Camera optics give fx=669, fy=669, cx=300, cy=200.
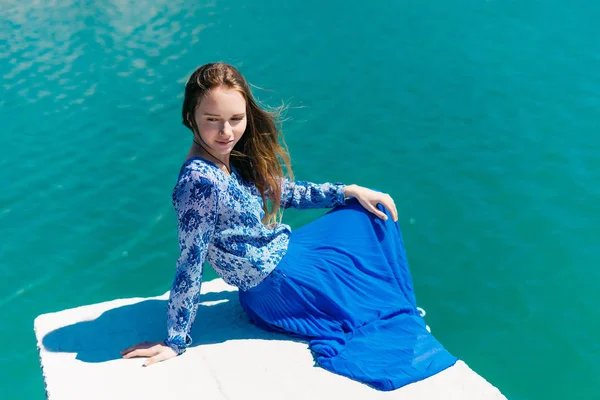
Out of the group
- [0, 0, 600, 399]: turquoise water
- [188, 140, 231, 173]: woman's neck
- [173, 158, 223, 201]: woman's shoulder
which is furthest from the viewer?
[0, 0, 600, 399]: turquoise water

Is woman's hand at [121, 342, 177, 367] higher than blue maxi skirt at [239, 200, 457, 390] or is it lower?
lower

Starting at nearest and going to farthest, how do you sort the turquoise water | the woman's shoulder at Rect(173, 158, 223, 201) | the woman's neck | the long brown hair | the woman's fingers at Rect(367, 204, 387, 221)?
the woman's shoulder at Rect(173, 158, 223, 201)
the woman's neck
the long brown hair
the woman's fingers at Rect(367, 204, 387, 221)
the turquoise water

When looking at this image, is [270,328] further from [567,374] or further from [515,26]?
[515,26]

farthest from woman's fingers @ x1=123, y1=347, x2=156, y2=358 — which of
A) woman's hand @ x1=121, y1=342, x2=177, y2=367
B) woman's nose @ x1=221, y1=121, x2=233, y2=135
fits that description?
woman's nose @ x1=221, y1=121, x2=233, y2=135

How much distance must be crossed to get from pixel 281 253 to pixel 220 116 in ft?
2.29

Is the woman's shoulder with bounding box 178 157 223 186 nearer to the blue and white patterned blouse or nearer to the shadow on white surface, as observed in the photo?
the blue and white patterned blouse

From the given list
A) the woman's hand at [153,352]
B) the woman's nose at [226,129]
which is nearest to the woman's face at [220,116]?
the woman's nose at [226,129]

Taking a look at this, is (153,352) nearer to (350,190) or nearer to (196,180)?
(196,180)

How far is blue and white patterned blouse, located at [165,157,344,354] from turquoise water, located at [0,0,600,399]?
1813 mm

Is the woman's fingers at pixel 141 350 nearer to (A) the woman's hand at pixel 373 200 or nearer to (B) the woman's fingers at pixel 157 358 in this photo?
(B) the woman's fingers at pixel 157 358

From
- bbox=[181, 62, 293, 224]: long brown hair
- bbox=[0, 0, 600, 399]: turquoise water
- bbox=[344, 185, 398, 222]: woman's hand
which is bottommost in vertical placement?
bbox=[0, 0, 600, 399]: turquoise water

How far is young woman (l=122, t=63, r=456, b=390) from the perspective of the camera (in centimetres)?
281

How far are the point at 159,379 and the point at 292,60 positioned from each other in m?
5.48

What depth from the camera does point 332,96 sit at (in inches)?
278
